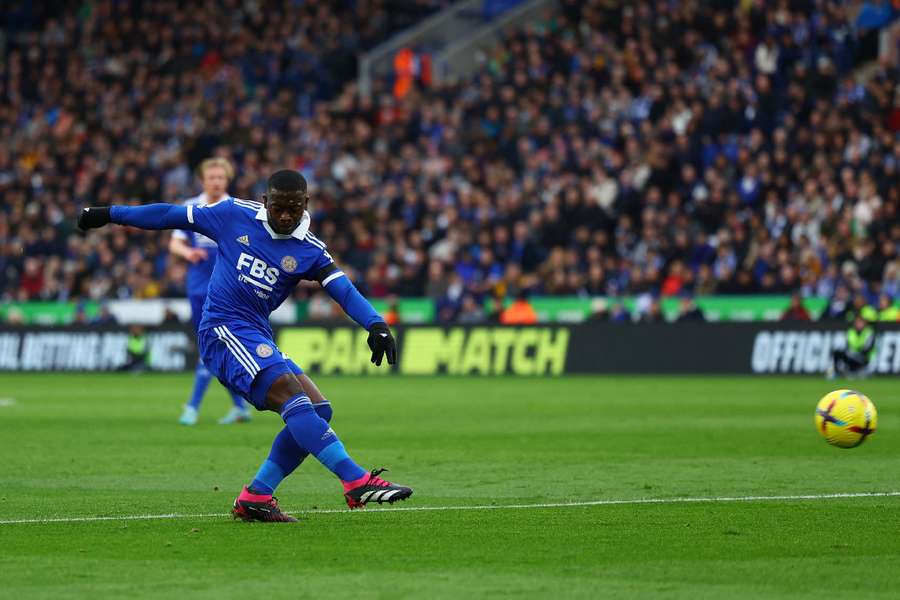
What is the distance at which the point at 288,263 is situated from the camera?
30.3 feet

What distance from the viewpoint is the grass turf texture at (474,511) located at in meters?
7.04

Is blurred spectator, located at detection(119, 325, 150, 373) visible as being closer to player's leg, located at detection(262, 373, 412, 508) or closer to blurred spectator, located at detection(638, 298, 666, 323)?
blurred spectator, located at detection(638, 298, 666, 323)

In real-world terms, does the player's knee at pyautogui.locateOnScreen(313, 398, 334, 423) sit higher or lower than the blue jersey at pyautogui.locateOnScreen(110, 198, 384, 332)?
lower

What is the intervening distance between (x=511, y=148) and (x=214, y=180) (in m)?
20.7

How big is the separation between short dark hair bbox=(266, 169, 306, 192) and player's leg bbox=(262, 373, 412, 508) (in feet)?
3.47

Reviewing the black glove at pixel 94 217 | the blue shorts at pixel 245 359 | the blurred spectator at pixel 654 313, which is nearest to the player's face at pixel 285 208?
the blue shorts at pixel 245 359

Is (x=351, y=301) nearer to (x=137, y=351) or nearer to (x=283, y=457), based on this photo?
(x=283, y=457)

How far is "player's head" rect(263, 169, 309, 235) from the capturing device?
29.6ft

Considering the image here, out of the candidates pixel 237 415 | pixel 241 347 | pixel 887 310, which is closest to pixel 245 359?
pixel 241 347

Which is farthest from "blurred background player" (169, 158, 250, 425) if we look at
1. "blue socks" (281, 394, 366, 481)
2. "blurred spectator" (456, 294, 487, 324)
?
"blurred spectator" (456, 294, 487, 324)

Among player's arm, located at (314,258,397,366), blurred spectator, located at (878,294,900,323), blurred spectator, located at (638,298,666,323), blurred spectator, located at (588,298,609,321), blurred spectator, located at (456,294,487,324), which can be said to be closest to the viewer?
player's arm, located at (314,258,397,366)

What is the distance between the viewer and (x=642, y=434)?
1638cm

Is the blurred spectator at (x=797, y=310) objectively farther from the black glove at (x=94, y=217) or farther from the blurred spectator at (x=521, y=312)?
the black glove at (x=94, y=217)

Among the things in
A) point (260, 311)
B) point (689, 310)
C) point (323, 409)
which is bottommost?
point (689, 310)
